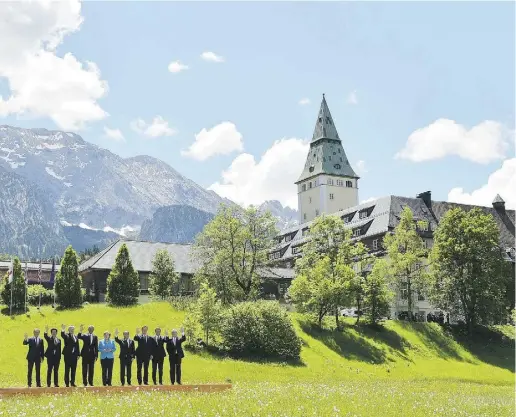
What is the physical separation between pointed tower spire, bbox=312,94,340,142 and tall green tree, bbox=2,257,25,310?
9102 cm

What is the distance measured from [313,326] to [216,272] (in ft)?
41.8

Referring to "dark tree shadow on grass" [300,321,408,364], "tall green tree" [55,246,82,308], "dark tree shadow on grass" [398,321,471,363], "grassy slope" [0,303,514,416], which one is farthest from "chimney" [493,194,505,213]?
"tall green tree" [55,246,82,308]

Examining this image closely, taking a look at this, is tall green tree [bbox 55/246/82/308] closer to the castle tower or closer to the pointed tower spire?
the castle tower

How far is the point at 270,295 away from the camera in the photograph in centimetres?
7988

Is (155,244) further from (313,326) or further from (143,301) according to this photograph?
(313,326)

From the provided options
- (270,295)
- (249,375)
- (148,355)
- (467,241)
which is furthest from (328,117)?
(148,355)

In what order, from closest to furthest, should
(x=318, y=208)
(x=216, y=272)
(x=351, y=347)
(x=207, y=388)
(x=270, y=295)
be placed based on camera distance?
(x=207, y=388)
(x=351, y=347)
(x=216, y=272)
(x=270, y=295)
(x=318, y=208)

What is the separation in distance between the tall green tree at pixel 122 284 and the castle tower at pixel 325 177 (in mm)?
74852

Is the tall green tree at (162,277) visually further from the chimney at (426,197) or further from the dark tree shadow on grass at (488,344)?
the chimney at (426,197)

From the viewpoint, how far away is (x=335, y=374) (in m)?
43.6

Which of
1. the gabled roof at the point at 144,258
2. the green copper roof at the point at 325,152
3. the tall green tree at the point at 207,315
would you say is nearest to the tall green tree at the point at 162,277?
the gabled roof at the point at 144,258

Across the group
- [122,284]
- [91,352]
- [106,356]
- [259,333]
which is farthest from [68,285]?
[106,356]

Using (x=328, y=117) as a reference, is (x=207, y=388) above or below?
below

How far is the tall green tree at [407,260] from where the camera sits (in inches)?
2559
